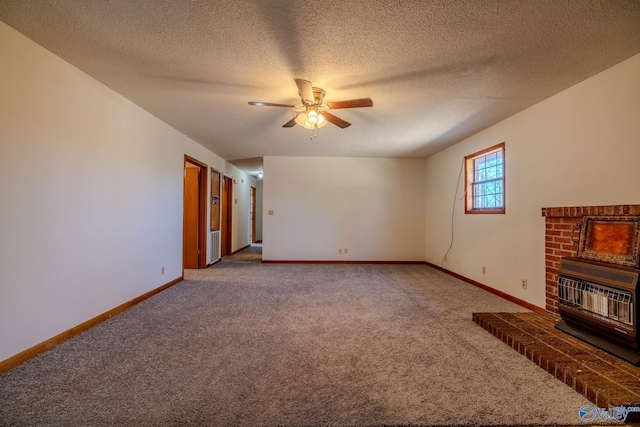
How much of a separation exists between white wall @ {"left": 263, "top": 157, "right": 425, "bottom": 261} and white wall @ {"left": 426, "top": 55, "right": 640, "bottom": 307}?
146 cm

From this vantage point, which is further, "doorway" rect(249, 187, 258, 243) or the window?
"doorway" rect(249, 187, 258, 243)

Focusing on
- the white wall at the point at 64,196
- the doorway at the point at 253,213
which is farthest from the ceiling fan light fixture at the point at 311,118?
the doorway at the point at 253,213

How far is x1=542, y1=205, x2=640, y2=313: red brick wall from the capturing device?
8.30 ft

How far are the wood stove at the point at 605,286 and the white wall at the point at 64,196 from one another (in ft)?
14.0

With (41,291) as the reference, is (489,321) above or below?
below

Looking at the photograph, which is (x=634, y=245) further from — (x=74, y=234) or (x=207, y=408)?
(x=74, y=234)

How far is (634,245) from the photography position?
6.56 ft

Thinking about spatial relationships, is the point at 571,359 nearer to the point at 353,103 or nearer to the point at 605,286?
the point at 605,286

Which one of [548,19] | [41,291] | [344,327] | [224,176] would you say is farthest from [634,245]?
[224,176]

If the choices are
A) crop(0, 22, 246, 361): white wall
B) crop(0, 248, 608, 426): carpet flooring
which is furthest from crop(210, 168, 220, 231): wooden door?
crop(0, 248, 608, 426): carpet flooring

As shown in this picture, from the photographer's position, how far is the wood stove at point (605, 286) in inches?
74.5

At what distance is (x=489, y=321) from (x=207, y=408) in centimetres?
248

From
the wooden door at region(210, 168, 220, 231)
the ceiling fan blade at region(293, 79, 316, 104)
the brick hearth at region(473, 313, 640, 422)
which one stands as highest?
the ceiling fan blade at region(293, 79, 316, 104)

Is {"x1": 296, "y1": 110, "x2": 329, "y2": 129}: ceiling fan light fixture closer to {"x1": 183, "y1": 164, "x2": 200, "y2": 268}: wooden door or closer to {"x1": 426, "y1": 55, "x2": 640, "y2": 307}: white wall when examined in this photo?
{"x1": 426, "y1": 55, "x2": 640, "y2": 307}: white wall
